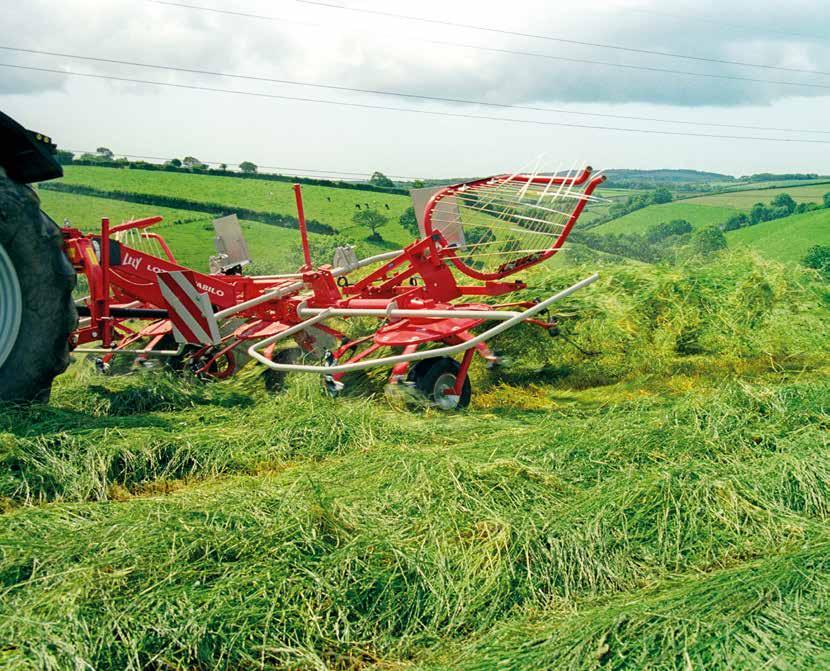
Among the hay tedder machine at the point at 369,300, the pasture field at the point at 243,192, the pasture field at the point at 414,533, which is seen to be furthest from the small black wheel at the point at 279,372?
the pasture field at the point at 243,192

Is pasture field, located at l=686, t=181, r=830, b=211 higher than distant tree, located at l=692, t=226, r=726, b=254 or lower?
higher

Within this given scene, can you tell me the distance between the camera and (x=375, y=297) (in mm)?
7297

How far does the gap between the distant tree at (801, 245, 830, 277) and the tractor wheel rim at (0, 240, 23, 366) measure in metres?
8.43

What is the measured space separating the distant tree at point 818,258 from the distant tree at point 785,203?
5641mm

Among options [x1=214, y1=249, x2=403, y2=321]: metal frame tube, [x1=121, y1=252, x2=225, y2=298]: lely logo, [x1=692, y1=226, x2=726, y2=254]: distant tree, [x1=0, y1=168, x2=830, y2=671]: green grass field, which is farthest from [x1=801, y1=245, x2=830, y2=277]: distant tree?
[x1=121, y1=252, x2=225, y2=298]: lely logo

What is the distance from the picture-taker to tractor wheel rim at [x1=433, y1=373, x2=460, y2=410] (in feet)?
20.6

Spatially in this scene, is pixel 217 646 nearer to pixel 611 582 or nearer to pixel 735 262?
pixel 611 582

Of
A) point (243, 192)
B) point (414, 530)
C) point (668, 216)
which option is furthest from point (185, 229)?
point (414, 530)

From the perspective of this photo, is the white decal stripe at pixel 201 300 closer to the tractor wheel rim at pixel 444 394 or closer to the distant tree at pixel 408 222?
the tractor wheel rim at pixel 444 394

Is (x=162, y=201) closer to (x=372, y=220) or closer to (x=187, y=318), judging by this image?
(x=372, y=220)

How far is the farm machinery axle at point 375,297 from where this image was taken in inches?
247

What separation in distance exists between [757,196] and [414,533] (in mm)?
16275

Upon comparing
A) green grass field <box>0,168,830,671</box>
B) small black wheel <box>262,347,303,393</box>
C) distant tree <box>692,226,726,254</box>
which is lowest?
small black wheel <box>262,347,303,393</box>

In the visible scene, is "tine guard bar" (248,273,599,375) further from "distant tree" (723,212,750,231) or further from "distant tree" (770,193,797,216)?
"distant tree" (770,193,797,216)
